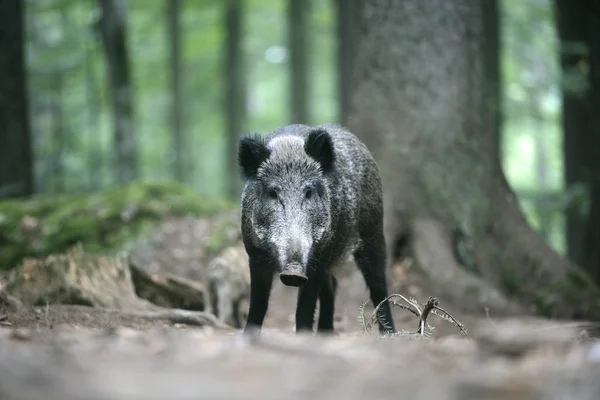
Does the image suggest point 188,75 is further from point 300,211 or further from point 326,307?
point 300,211

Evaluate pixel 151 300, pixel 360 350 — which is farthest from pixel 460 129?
pixel 360 350

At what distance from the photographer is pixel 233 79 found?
2389 cm

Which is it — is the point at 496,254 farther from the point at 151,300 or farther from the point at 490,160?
the point at 151,300

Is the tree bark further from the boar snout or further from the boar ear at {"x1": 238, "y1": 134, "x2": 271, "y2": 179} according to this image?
the boar snout

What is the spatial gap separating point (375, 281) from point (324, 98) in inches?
1208

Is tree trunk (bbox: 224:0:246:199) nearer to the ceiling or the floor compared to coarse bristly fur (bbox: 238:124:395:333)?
nearer to the ceiling

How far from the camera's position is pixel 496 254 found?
30.0 feet

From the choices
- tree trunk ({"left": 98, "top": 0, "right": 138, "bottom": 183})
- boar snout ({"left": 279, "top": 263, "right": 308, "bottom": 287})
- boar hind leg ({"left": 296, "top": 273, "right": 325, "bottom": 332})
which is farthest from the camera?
tree trunk ({"left": 98, "top": 0, "right": 138, "bottom": 183})

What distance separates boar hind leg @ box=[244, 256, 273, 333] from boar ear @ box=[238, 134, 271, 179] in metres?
0.77

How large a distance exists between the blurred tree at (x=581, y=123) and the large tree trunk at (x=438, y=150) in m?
3.39

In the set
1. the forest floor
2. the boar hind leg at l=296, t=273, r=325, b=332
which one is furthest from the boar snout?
the forest floor

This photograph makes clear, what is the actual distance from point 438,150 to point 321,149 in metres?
3.39

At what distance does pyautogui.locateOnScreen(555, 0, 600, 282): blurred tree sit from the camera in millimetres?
12164

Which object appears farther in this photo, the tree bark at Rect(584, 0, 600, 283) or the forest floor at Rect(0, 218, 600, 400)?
the tree bark at Rect(584, 0, 600, 283)
